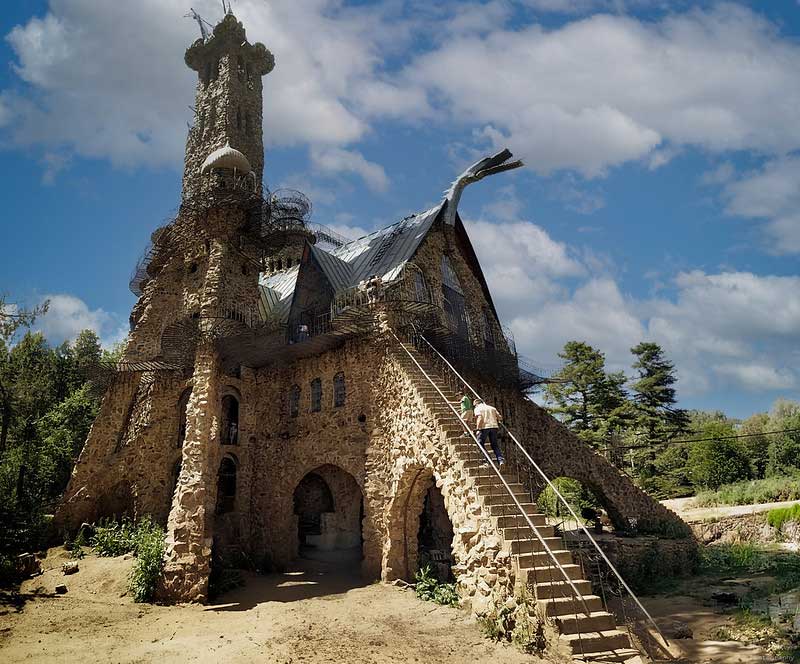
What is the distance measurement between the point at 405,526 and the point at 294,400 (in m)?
7.16

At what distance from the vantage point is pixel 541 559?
10617mm

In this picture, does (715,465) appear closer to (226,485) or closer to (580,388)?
(580,388)

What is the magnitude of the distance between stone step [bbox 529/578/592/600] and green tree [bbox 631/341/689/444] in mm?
32721

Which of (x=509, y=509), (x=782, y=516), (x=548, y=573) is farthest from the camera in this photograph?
(x=782, y=516)

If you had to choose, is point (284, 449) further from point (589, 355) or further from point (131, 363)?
point (589, 355)

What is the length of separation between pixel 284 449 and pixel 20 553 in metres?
8.87

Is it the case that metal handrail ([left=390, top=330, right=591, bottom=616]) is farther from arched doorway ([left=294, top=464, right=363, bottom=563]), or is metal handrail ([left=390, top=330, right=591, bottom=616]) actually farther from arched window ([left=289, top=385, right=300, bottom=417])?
arched doorway ([left=294, top=464, right=363, bottom=563])

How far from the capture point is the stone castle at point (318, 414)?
14.6m

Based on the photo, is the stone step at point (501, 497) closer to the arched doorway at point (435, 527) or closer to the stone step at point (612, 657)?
the stone step at point (612, 657)

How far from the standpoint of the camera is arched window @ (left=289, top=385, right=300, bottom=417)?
20734 millimetres

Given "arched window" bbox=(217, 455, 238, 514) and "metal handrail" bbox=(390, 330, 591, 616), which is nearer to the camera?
"metal handrail" bbox=(390, 330, 591, 616)

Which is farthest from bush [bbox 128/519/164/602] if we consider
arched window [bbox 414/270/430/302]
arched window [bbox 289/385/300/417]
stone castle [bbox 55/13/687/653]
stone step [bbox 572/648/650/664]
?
arched window [bbox 414/270/430/302]

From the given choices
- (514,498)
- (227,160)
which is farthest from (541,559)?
(227,160)

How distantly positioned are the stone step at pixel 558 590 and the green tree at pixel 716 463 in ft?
104
